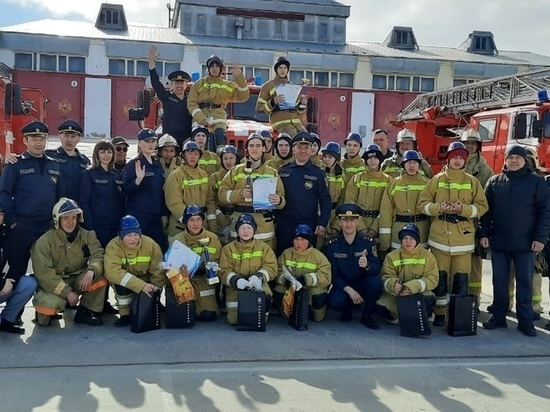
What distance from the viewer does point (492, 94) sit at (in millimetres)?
12859

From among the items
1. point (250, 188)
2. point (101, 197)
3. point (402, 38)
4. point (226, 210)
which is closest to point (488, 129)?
point (226, 210)

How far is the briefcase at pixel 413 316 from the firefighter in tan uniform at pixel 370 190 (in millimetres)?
1029

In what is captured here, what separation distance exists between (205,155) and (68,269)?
1996 millimetres

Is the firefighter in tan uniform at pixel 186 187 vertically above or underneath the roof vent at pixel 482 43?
underneath

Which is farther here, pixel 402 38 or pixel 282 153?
pixel 402 38

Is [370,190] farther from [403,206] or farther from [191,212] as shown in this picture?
[191,212]

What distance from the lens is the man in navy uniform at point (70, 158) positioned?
5.91 metres

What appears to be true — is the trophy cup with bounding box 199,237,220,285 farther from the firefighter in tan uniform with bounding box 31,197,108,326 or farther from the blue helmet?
the blue helmet

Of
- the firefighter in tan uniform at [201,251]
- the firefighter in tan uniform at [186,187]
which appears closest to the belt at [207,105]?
the firefighter in tan uniform at [186,187]

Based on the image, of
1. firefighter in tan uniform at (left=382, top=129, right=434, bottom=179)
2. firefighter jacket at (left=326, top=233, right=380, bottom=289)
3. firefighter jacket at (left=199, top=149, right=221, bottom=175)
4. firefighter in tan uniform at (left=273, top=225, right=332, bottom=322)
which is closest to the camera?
firefighter in tan uniform at (left=273, top=225, right=332, bottom=322)

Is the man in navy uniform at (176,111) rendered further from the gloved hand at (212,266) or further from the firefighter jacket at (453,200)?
the firefighter jacket at (453,200)

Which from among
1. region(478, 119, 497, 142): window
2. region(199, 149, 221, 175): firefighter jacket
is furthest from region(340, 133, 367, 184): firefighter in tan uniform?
region(478, 119, 497, 142): window

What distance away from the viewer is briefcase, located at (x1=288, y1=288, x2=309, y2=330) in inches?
217

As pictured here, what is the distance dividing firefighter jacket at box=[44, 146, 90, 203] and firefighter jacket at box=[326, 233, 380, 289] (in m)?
2.63
